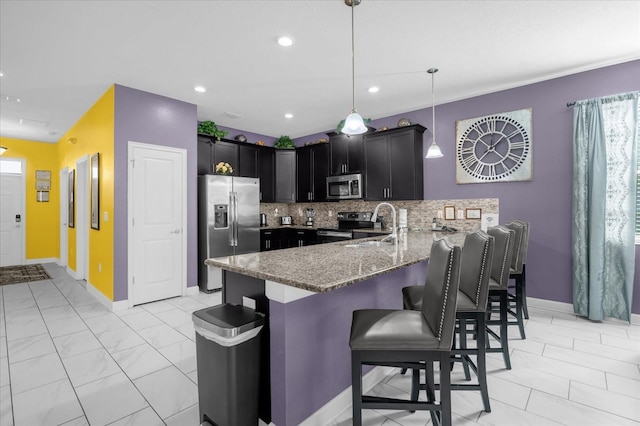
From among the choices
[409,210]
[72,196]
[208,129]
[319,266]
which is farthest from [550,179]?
[72,196]

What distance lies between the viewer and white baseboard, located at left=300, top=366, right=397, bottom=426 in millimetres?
1777

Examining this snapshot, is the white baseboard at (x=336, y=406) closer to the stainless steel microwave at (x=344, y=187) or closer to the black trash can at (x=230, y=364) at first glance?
the black trash can at (x=230, y=364)

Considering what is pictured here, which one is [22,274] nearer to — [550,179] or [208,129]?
[208,129]

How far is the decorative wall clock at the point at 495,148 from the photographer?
4023 mm

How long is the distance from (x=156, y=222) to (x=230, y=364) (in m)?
3.32

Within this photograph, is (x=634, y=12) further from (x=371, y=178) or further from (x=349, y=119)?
(x=371, y=178)

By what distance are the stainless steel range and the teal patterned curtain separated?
2.86 meters

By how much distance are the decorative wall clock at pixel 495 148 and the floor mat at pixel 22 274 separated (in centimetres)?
738

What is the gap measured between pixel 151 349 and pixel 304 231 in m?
3.52

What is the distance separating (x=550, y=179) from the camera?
3857mm

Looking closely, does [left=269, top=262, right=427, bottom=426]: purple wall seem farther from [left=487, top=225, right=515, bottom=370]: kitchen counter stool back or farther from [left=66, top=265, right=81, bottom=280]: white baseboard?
[left=66, top=265, right=81, bottom=280]: white baseboard

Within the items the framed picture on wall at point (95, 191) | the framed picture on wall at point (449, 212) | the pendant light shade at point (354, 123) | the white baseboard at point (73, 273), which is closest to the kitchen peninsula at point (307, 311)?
the pendant light shade at point (354, 123)

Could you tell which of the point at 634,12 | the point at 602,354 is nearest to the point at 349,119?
the point at 634,12

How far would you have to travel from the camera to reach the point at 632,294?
3.38 m
